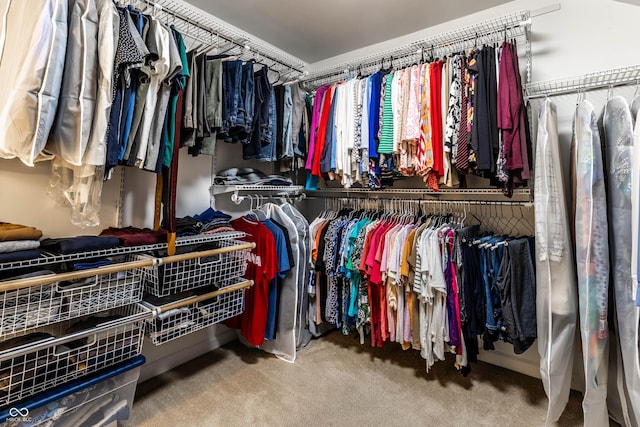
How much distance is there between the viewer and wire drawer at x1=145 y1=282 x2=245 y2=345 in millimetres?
1614

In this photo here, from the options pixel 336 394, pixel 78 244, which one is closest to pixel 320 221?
pixel 336 394

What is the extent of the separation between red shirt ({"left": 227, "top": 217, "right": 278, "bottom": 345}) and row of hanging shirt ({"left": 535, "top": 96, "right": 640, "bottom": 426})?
1503mm

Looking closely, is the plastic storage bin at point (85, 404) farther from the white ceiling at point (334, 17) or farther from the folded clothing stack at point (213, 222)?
the white ceiling at point (334, 17)

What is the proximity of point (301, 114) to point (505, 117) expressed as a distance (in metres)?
1.43

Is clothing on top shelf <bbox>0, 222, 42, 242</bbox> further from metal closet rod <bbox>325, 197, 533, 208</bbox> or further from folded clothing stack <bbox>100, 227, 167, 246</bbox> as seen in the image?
metal closet rod <bbox>325, 197, 533, 208</bbox>

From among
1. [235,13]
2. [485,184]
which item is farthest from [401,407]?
[235,13]

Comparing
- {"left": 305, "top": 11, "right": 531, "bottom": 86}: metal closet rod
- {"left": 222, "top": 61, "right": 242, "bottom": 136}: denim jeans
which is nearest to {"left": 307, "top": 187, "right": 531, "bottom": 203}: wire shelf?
{"left": 305, "top": 11, "right": 531, "bottom": 86}: metal closet rod

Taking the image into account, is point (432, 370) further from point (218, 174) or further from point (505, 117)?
point (218, 174)

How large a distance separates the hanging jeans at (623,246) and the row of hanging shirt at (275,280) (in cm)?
167

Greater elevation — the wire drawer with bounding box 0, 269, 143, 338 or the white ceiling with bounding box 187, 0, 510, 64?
the white ceiling with bounding box 187, 0, 510, 64

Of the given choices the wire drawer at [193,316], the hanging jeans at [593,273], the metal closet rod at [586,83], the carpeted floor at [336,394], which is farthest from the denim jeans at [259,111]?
the hanging jeans at [593,273]

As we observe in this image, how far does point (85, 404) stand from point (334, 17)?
268 centimetres

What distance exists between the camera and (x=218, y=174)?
240 centimetres

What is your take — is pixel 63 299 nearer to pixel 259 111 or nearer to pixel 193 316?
pixel 193 316
